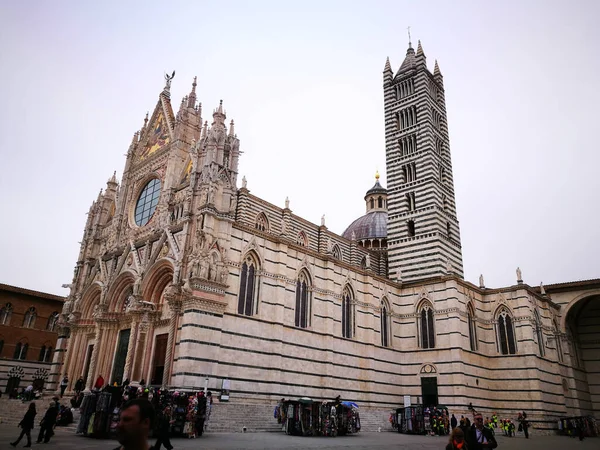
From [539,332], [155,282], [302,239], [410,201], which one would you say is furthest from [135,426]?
[410,201]

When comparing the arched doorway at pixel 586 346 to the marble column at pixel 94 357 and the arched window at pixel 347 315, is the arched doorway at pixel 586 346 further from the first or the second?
the marble column at pixel 94 357

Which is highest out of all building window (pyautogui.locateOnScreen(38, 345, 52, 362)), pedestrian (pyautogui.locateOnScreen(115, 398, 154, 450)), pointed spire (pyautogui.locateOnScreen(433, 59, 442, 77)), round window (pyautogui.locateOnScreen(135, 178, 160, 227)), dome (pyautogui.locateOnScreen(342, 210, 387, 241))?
pointed spire (pyautogui.locateOnScreen(433, 59, 442, 77))

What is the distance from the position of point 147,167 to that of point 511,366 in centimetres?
2652

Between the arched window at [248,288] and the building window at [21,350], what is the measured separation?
24.2 m

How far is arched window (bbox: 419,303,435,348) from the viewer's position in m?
30.9

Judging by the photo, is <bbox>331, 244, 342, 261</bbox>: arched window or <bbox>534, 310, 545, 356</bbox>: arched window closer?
<bbox>534, 310, 545, 356</bbox>: arched window

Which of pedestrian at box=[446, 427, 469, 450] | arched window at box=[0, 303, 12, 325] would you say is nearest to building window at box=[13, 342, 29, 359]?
arched window at box=[0, 303, 12, 325]

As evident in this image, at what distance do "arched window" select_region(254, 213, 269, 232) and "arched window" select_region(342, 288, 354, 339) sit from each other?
7098mm

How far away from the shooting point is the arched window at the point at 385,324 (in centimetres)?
3103

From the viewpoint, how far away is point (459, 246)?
36.4m

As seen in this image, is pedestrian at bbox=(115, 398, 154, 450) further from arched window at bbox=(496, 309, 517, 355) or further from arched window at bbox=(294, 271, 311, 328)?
arched window at bbox=(496, 309, 517, 355)

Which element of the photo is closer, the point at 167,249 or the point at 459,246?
the point at 167,249

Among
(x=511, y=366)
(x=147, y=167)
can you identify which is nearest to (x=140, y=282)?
(x=147, y=167)

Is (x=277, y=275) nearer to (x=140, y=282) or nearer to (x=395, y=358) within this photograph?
(x=140, y=282)
